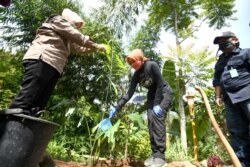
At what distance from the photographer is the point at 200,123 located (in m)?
8.80

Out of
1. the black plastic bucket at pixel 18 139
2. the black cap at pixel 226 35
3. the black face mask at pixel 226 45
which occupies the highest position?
the black cap at pixel 226 35

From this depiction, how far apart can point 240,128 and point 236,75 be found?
49 centimetres

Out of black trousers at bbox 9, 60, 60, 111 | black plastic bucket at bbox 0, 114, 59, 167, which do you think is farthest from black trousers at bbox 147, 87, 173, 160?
black plastic bucket at bbox 0, 114, 59, 167

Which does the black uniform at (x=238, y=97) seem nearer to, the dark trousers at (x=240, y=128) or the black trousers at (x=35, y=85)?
the dark trousers at (x=240, y=128)

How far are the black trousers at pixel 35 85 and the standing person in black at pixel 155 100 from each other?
1291 millimetres

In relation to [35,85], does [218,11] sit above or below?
above

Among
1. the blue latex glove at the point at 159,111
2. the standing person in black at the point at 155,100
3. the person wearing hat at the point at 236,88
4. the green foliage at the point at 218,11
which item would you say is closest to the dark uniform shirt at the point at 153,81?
the standing person in black at the point at 155,100

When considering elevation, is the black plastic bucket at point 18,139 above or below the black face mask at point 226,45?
below


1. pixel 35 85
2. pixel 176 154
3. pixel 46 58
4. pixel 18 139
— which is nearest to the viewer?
pixel 18 139

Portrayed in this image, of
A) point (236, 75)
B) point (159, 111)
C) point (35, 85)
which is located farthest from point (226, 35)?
point (35, 85)

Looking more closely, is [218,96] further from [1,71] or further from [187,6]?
[187,6]

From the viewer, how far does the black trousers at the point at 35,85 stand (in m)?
2.14

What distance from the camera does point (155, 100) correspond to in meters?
3.43

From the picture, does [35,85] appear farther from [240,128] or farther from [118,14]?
[118,14]
